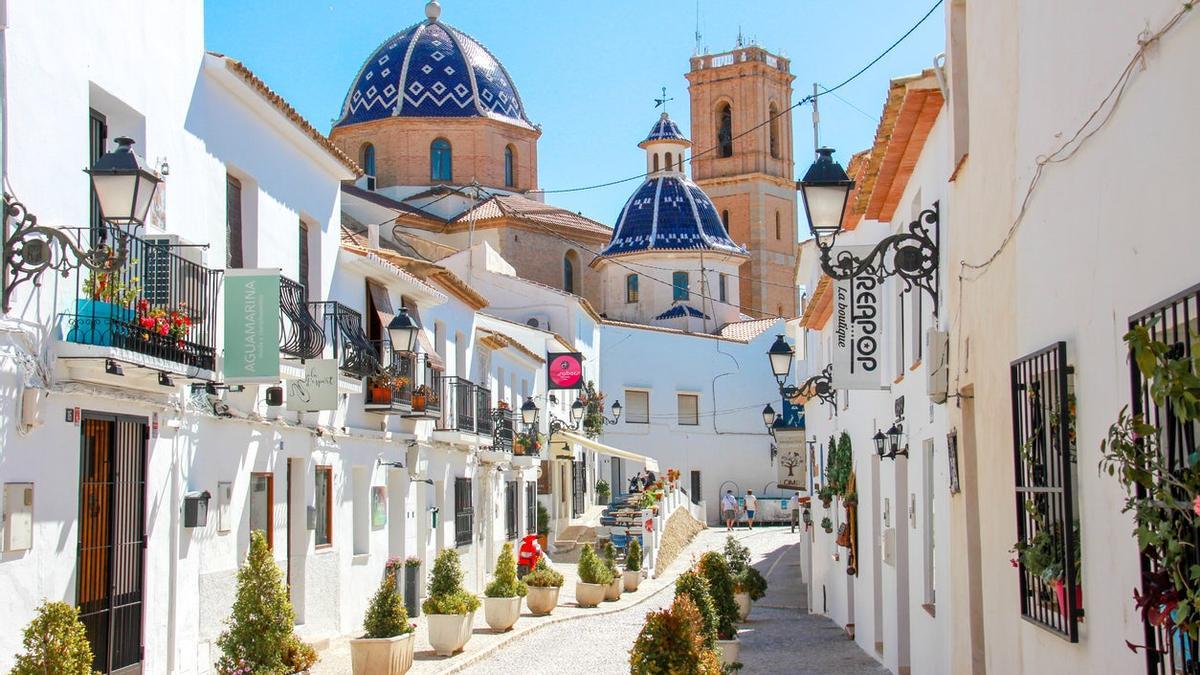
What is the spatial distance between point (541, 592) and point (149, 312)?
38.4 ft

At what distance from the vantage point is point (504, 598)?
19047mm

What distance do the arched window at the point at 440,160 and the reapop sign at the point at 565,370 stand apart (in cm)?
1367

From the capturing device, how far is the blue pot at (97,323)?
1040cm

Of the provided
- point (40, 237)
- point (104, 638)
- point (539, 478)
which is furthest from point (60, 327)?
point (539, 478)

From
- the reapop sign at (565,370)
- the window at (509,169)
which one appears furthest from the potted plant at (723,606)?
the window at (509,169)

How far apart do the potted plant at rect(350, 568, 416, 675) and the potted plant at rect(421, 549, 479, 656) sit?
1739 millimetres

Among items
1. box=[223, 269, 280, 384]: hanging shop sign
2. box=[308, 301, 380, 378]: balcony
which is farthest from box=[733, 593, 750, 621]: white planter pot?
box=[223, 269, 280, 384]: hanging shop sign

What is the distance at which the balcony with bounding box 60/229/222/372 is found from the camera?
10.5 metres

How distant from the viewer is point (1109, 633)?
6.11 metres

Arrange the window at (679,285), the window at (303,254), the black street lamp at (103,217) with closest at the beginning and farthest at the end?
the black street lamp at (103,217) < the window at (303,254) < the window at (679,285)

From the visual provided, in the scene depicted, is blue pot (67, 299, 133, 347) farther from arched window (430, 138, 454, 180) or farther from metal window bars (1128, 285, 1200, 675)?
arched window (430, 138, 454, 180)

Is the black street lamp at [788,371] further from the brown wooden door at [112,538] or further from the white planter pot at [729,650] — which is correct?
the brown wooden door at [112,538]

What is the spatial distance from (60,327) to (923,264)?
6354 millimetres

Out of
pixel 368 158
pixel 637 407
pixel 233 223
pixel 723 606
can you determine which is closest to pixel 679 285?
pixel 637 407
